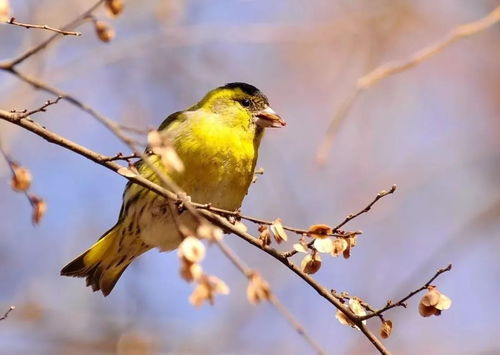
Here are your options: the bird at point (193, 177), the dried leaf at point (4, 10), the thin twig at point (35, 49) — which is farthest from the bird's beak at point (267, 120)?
the dried leaf at point (4, 10)

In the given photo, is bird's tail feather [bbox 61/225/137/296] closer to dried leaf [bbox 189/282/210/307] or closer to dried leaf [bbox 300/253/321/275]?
dried leaf [bbox 300/253/321/275]

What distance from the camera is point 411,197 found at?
7.93 metres

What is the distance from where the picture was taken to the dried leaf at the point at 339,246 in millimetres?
2826

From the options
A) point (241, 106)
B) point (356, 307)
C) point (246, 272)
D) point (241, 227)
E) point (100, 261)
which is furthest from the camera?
point (241, 106)

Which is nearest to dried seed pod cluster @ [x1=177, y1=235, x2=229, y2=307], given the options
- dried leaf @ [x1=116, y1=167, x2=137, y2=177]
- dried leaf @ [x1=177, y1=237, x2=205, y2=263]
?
dried leaf @ [x1=177, y1=237, x2=205, y2=263]

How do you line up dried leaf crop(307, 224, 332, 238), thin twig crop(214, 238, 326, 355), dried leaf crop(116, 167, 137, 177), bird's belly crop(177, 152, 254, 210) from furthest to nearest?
bird's belly crop(177, 152, 254, 210), dried leaf crop(307, 224, 332, 238), dried leaf crop(116, 167, 137, 177), thin twig crop(214, 238, 326, 355)

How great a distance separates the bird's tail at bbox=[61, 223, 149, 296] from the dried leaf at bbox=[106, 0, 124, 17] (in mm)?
2150

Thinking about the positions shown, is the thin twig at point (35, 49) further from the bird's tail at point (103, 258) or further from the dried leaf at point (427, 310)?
the bird's tail at point (103, 258)

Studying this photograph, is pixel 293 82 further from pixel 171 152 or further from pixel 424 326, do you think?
pixel 171 152

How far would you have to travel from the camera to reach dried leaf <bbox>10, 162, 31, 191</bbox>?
97.8 inches

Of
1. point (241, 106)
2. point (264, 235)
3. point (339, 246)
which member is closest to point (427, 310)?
point (339, 246)

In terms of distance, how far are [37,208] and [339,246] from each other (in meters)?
0.97

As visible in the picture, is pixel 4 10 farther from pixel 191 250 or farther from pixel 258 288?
pixel 258 288

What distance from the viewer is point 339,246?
112 inches
